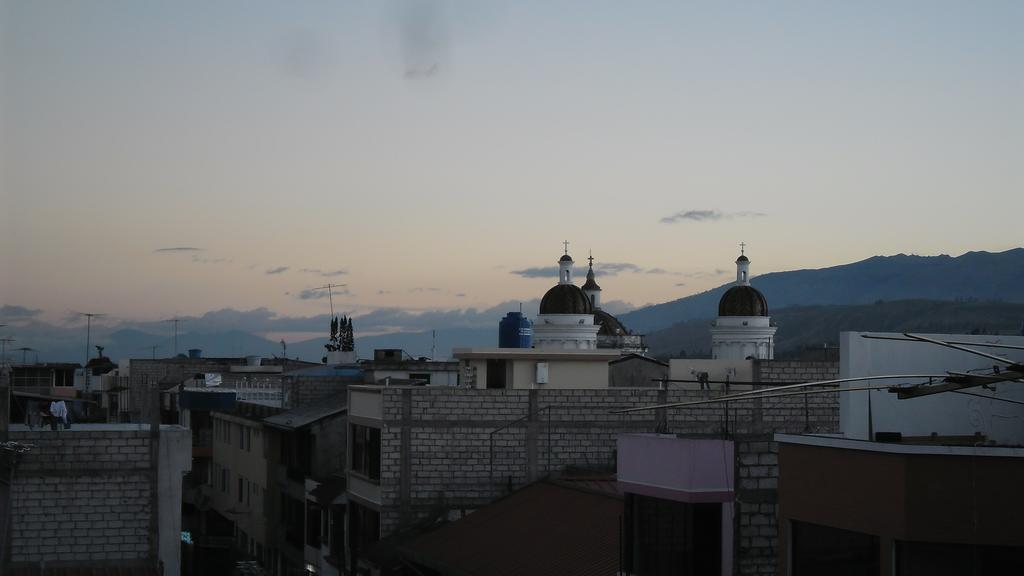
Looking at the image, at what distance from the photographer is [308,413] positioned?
3903 centimetres

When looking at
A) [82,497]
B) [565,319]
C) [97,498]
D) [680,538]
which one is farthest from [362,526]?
[565,319]

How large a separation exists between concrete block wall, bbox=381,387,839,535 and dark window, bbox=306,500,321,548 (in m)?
8.02

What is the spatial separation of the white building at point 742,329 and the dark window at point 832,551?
6411 centimetres

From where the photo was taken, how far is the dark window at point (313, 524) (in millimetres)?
35969

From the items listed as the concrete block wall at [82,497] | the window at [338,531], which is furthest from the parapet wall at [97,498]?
the window at [338,531]

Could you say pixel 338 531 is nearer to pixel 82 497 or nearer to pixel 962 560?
pixel 82 497

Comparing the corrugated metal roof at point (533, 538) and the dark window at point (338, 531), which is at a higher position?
the corrugated metal roof at point (533, 538)

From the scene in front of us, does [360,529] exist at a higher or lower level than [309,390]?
lower

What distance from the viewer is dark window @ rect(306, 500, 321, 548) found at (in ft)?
118

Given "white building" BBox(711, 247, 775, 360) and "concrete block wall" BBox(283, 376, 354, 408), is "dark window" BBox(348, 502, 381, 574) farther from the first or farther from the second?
"white building" BBox(711, 247, 775, 360)

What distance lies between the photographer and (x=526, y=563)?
22.0 meters

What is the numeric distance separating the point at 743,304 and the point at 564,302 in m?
10.7

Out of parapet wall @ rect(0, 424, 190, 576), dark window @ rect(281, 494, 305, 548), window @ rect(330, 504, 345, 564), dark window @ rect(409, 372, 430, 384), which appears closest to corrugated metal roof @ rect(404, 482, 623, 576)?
parapet wall @ rect(0, 424, 190, 576)

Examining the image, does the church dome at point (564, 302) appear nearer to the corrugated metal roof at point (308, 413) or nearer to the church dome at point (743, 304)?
the church dome at point (743, 304)
